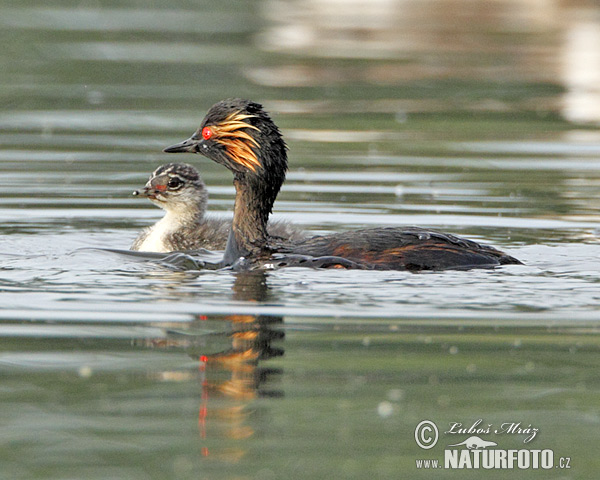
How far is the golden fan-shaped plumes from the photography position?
8930 mm

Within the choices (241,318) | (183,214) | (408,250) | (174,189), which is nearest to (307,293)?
(241,318)

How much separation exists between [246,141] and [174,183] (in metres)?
1.68

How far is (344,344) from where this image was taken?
6.62 metres

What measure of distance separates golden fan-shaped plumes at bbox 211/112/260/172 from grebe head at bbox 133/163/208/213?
4.69 feet

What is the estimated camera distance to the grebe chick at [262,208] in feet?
27.0

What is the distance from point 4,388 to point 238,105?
→ 359cm

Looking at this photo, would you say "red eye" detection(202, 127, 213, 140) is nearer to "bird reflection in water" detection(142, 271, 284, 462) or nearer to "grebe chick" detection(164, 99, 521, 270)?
"grebe chick" detection(164, 99, 521, 270)

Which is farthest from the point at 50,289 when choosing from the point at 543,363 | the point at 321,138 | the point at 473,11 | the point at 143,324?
the point at 473,11

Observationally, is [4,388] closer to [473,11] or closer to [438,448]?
[438,448]

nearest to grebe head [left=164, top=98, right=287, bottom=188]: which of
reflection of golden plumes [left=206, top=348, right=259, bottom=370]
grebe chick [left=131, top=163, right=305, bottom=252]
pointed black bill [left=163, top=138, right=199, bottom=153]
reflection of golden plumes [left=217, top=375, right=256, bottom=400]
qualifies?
pointed black bill [left=163, top=138, right=199, bottom=153]

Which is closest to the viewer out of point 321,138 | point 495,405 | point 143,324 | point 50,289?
point 495,405

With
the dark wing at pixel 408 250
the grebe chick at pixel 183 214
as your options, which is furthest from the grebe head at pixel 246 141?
the grebe chick at pixel 183 214

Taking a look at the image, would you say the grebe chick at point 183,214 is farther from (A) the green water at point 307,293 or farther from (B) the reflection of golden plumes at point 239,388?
(B) the reflection of golden plumes at point 239,388

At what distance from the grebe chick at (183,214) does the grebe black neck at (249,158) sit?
0.93 metres
